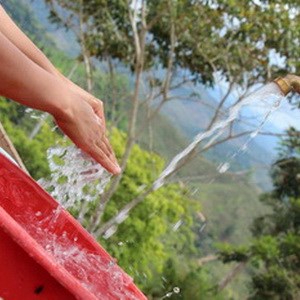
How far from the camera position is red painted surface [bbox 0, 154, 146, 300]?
107cm

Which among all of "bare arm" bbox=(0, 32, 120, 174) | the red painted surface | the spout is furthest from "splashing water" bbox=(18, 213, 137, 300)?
the spout

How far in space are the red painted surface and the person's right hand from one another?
177mm

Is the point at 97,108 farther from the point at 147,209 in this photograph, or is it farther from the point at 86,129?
the point at 147,209

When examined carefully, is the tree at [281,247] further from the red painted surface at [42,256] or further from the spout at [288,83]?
the red painted surface at [42,256]

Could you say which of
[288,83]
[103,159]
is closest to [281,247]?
[288,83]

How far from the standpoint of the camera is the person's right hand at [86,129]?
120 centimetres

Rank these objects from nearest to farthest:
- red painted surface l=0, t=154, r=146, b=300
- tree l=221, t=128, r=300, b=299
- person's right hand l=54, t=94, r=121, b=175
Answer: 1. red painted surface l=0, t=154, r=146, b=300
2. person's right hand l=54, t=94, r=121, b=175
3. tree l=221, t=128, r=300, b=299

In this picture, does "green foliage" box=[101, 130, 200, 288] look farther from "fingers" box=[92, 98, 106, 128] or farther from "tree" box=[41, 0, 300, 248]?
"fingers" box=[92, 98, 106, 128]

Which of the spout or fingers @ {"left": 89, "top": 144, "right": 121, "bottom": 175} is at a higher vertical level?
fingers @ {"left": 89, "top": 144, "right": 121, "bottom": 175}

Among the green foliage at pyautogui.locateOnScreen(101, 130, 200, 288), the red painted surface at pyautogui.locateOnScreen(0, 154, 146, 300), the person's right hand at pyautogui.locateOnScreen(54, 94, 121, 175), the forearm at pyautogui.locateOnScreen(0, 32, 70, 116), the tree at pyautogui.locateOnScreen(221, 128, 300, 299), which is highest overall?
the forearm at pyautogui.locateOnScreen(0, 32, 70, 116)

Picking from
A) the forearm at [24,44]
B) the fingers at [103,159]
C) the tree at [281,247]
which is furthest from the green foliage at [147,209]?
the fingers at [103,159]

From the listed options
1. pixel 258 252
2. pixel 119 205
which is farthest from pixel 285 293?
pixel 119 205

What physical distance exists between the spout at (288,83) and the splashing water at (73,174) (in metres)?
0.43

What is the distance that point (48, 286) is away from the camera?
110cm
